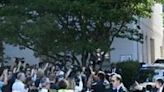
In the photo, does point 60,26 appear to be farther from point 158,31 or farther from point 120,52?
point 158,31

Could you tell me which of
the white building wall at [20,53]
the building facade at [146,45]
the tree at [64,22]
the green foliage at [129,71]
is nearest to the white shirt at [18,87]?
the tree at [64,22]

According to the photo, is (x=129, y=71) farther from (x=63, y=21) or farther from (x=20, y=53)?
(x=20, y=53)

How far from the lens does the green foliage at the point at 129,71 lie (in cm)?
2755

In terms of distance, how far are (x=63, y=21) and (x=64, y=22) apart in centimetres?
17

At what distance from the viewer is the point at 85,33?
26828 millimetres

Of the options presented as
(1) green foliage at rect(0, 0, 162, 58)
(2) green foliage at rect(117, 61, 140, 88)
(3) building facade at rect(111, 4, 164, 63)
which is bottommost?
(3) building facade at rect(111, 4, 164, 63)

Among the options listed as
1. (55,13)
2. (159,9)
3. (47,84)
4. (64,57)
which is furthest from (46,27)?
(159,9)

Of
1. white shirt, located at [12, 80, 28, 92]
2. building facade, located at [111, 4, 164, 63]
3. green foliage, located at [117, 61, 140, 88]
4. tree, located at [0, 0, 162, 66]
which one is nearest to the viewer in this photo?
white shirt, located at [12, 80, 28, 92]

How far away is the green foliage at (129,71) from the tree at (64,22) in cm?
208

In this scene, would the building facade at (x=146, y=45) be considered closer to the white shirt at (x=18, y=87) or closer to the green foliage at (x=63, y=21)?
the green foliage at (x=63, y=21)

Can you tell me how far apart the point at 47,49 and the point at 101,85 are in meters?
12.1

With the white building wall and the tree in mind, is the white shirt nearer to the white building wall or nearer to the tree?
the tree

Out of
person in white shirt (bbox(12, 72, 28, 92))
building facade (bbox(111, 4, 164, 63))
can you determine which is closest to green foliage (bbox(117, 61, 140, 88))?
building facade (bbox(111, 4, 164, 63))

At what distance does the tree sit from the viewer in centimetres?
2492
